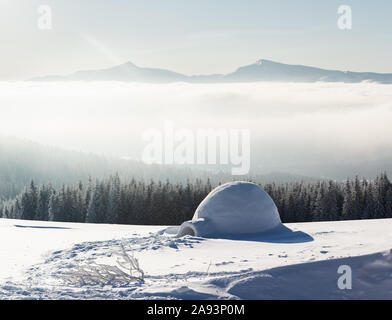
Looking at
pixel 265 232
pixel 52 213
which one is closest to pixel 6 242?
pixel 265 232

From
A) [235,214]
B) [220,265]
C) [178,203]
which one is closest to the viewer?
[220,265]

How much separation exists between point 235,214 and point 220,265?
19.8ft

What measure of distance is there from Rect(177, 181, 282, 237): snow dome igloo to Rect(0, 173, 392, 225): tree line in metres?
37.0

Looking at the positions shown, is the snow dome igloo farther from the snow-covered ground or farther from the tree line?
the tree line

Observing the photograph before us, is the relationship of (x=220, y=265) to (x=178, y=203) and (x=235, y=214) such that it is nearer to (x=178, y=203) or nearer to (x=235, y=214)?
(x=235, y=214)

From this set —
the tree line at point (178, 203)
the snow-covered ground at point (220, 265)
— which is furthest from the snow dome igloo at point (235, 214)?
the tree line at point (178, 203)

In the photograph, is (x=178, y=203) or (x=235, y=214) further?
(x=178, y=203)

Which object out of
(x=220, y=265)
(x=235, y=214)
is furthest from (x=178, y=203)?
(x=220, y=265)

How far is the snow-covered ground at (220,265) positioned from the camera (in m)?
11.9

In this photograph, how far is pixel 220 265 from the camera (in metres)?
14.1

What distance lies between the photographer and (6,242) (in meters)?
21.2
